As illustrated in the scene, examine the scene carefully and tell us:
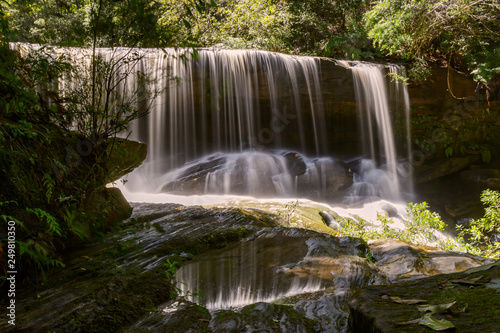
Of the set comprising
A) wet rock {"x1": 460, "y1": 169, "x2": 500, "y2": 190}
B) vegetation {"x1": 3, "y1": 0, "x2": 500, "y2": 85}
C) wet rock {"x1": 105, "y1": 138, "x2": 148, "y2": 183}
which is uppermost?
vegetation {"x1": 3, "y1": 0, "x2": 500, "y2": 85}

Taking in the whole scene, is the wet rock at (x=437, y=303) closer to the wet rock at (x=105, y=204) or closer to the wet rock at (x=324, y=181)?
the wet rock at (x=105, y=204)

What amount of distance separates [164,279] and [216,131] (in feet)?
31.8

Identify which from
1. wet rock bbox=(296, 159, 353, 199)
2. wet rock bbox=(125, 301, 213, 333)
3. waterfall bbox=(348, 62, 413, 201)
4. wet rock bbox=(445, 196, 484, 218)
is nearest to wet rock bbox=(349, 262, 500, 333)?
wet rock bbox=(125, 301, 213, 333)

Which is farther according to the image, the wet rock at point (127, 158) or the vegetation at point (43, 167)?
the wet rock at point (127, 158)

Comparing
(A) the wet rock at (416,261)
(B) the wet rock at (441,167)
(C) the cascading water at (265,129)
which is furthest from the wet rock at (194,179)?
(B) the wet rock at (441,167)

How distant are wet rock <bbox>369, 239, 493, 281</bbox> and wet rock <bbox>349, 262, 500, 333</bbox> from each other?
181 cm

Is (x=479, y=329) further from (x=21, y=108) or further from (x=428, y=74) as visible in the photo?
(x=428, y=74)

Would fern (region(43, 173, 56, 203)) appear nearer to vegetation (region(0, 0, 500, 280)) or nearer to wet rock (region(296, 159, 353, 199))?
vegetation (region(0, 0, 500, 280))

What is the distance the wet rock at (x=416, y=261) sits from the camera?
353cm

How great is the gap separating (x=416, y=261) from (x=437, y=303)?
2722 mm

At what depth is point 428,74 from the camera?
11.2m

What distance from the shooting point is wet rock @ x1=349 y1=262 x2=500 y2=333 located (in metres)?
1.16

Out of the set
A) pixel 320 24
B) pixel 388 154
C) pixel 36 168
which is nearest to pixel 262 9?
pixel 320 24

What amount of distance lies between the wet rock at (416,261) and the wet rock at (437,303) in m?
1.81
